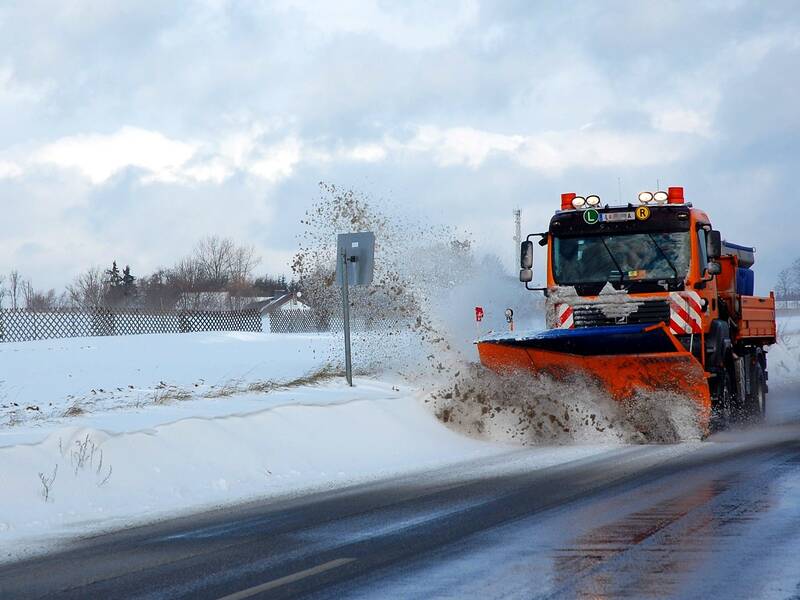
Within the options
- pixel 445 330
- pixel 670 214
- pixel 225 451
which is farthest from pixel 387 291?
pixel 225 451

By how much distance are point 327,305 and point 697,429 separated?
1331 cm

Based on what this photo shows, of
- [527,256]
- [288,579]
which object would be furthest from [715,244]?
[288,579]

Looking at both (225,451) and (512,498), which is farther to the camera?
(225,451)

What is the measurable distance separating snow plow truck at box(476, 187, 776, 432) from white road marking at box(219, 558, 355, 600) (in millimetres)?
8296

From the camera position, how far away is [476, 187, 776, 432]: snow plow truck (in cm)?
1517

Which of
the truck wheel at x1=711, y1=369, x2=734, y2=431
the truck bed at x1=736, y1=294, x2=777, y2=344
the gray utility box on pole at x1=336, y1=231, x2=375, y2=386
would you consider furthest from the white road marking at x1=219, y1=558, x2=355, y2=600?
the truck bed at x1=736, y1=294, x2=777, y2=344

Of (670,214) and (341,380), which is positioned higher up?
(670,214)

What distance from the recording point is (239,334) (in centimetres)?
4072

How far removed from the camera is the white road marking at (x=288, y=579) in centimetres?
648

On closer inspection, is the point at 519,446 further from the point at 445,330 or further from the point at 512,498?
the point at 445,330

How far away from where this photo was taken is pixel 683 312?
15.8 m

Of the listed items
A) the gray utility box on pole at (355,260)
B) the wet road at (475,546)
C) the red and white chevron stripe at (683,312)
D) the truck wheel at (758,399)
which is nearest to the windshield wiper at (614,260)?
the red and white chevron stripe at (683,312)

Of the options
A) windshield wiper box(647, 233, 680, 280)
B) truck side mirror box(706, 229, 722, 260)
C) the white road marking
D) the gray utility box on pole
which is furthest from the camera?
the gray utility box on pole

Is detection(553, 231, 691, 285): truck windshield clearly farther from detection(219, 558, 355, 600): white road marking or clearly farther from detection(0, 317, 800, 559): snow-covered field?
detection(219, 558, 355, 600): white road marking
